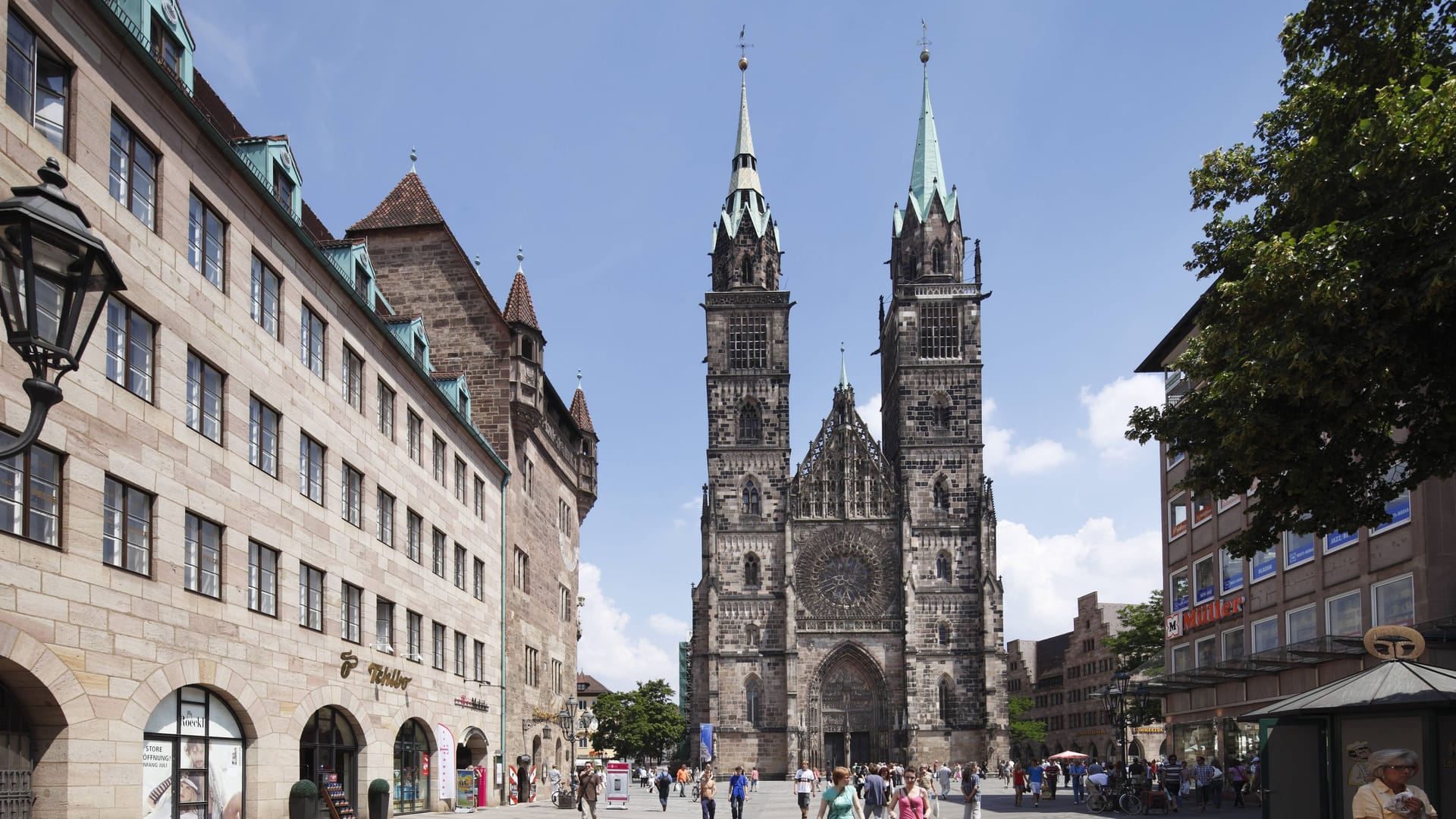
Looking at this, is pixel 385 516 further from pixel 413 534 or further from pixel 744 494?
pixel 744 494

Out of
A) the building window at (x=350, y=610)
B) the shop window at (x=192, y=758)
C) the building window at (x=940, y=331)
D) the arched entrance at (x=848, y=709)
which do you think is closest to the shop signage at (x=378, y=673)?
the building window at (x=350, y=610)

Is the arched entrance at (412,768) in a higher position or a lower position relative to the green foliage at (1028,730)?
higher

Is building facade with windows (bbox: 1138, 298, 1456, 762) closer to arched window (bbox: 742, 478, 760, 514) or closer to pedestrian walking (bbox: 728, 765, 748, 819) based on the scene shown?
pedestrian walking (bbox: 728, 765, 748, 819)

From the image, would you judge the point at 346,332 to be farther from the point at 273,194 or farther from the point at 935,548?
the point at 935,548

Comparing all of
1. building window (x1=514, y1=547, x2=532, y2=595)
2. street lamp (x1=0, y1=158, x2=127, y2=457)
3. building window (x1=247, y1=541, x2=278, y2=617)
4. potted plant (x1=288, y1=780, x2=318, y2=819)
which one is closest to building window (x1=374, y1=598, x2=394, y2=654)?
building window (x1=247, y1=541, x2=278, y2=617)

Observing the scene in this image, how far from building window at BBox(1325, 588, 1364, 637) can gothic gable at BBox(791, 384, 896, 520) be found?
170 ft

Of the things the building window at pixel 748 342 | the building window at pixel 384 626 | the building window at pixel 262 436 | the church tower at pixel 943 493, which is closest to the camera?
the building window at pixel 262 436

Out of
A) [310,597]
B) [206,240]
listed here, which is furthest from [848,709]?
[206,240]

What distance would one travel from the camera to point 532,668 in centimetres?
4547

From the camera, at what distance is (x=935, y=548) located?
276ft

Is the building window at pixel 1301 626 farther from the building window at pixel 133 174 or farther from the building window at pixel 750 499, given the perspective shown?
the building window at pixel 750 499

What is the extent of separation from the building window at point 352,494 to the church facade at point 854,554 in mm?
56385

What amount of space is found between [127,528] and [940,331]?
73691mm

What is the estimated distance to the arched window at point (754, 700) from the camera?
82438 mm
